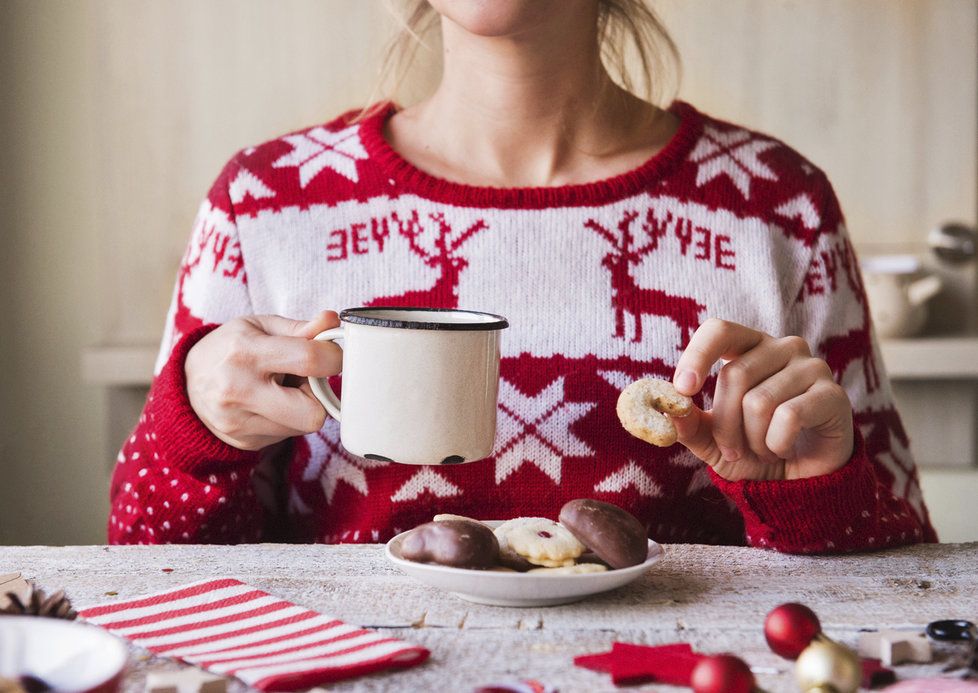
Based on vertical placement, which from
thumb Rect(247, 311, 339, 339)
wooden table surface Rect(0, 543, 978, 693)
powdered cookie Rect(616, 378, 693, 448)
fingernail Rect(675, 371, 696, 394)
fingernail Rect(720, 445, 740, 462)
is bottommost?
wooden table surface Rect(0, 543, 978, 693)

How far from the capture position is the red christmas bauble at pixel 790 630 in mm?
630

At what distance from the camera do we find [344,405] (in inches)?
32.6

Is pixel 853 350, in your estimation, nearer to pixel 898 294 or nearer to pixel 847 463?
pixel 847 463

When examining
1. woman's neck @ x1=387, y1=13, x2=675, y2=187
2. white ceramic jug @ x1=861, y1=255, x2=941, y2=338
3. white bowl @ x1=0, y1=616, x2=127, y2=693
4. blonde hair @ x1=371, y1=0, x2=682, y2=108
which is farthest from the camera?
white ceramic jug @ x1=861, y1=255, x2=941, y2=338

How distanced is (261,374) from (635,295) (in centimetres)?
46

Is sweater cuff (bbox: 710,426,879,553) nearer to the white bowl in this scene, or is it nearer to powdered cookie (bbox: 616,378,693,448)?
powdered cookie (bbox: 616,378,693,448)

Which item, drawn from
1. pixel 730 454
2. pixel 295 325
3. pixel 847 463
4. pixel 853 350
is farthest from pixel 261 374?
pixel 853 350

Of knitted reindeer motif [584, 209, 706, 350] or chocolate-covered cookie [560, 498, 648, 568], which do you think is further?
knitted reindeer motif [584, 209, 706, 350]

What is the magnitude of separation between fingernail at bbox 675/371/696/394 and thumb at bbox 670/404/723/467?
0.08 ft

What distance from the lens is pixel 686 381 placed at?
86 centimetres

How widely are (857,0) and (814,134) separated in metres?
0.31

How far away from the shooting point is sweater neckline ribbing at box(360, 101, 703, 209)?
3.96 feet

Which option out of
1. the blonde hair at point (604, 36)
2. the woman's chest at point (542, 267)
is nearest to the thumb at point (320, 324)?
the woman's chest at point (542, 267)

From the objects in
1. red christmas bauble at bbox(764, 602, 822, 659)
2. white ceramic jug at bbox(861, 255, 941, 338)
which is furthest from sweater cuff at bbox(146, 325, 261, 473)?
white ceramic jug at bbox(861, 255, 941, 338)
